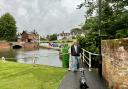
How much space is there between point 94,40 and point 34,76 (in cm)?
770

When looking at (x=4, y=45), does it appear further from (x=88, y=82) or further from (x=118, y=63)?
(x=118, y=63)

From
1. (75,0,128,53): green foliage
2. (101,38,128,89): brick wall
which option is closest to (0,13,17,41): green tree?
(75,0,128,53): green foliage

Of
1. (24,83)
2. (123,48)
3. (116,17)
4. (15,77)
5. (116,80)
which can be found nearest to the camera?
(123,48)

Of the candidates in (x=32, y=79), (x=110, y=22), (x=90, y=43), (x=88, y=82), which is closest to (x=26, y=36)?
(x=90, y=43)

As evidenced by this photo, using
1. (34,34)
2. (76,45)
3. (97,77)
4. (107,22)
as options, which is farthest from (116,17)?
(34,34)

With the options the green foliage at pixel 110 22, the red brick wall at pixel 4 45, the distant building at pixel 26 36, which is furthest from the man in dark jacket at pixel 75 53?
the distant building at pixel 26 36

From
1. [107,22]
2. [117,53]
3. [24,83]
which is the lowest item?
[24,83]

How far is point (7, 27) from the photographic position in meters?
118

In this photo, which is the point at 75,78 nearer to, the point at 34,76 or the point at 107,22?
the point at 34,76

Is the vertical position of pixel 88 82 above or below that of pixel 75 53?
below

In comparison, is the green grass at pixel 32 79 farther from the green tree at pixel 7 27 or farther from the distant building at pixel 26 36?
the distant building at pixel 26 36

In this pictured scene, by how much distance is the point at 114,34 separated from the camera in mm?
20188

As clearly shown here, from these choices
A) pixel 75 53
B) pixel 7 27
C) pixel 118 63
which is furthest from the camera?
pixel 7 27

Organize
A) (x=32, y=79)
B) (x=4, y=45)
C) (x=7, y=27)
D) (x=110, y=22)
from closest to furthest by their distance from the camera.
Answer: (x=32, y=79) → (x=110, y=22) → (x=7, y=27) → (x=4, y=45)
